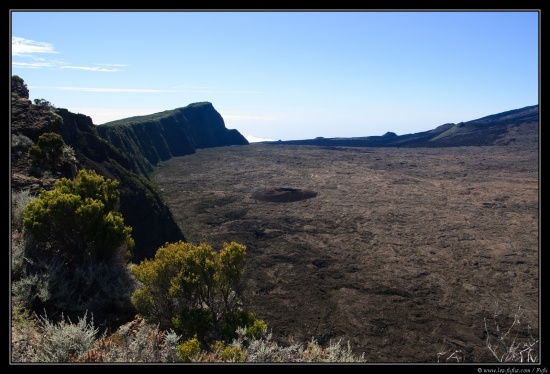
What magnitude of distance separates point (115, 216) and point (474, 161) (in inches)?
2560

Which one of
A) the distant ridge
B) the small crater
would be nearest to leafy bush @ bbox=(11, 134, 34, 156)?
the small crater

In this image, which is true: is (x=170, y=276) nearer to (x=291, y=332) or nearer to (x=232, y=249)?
(x=232, y=249)

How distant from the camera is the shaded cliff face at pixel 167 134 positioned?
175 ft

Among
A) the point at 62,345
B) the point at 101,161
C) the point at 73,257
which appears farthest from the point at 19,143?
the point at 62,345

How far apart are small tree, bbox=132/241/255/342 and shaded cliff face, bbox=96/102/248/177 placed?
25.2 meters

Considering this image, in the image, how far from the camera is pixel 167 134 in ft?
254

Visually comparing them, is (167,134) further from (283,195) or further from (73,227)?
(73,227)

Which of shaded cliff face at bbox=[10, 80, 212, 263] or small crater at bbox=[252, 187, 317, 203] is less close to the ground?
shaded cliff face at bbox=[10, 80, 212, 263]

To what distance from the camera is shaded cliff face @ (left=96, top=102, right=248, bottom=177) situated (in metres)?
53.2

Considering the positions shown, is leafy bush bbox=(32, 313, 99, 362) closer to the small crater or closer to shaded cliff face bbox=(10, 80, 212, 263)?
shaded cliff face bbox=(10, 80, 212, 263)

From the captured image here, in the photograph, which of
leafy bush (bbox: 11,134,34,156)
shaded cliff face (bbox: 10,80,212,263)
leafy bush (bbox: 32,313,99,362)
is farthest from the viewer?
shaded cliff face (bbox: 10,80,212,263)
